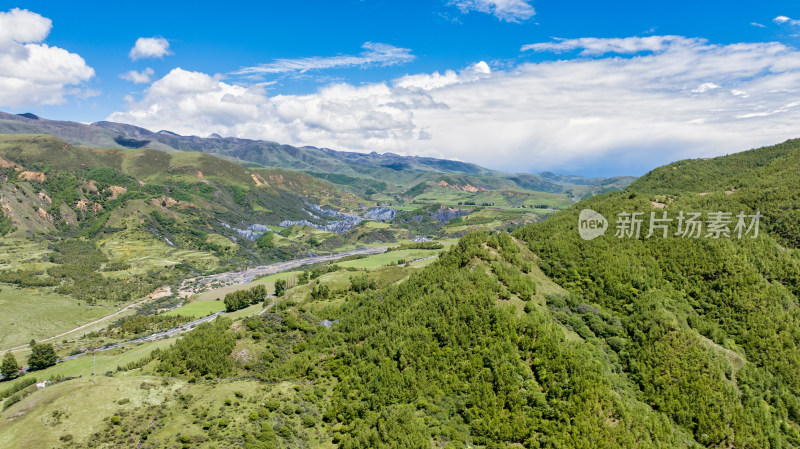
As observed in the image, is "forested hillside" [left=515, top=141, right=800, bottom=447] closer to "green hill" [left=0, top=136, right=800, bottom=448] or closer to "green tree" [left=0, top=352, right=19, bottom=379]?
"green hill" [left=0, top=136, right=800, bottom=448]

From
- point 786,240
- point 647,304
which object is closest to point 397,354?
point 647,304

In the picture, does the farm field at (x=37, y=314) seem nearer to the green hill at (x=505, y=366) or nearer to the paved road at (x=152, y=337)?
the paved road at (x=152, y=337)

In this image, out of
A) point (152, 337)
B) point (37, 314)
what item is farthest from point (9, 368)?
point (37, 314)

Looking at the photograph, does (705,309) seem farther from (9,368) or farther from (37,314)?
(37,314)

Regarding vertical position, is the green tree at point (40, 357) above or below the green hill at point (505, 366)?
below

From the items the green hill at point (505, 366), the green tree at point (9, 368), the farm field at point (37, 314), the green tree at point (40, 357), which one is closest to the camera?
the green hill at point (505, 366)

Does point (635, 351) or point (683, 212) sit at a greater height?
point (683, 212)

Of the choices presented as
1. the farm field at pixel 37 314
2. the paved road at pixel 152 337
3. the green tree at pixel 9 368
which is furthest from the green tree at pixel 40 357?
the farm field at pixel 37 314

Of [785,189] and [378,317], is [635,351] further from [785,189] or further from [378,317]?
[785,189]
